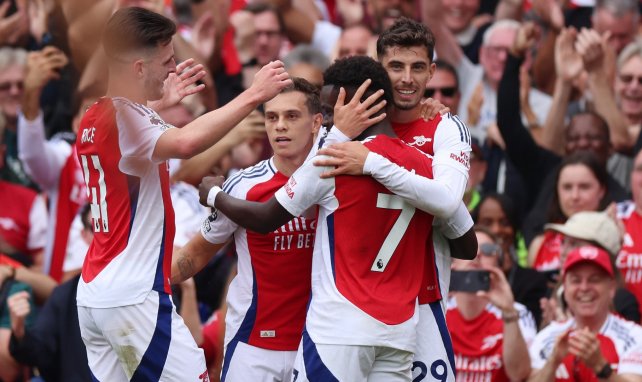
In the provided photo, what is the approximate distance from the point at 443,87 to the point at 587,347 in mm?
4245

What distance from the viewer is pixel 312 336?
7.79 m

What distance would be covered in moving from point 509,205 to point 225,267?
2.34m

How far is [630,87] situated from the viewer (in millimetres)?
13062

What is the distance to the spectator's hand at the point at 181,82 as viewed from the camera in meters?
8.22

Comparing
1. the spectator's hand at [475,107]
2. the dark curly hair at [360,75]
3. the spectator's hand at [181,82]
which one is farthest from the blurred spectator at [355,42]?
the dark curly hair at [360,75]

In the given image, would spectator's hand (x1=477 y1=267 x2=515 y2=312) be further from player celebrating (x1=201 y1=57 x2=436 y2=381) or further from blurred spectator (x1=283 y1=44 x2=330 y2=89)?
blurred spectator (x1=283 y1=44 x2=330 y2=89)

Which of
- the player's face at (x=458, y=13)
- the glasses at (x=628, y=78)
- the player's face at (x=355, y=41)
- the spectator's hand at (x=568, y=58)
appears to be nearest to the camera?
the glasses at (x=628, y=78)

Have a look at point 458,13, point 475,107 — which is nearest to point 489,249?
point 475,107

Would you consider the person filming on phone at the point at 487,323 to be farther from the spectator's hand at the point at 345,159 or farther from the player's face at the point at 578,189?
the spectator's hand at the point at 345,159

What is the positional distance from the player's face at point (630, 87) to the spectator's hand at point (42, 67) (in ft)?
15.9

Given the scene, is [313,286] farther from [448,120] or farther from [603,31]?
[603,31]

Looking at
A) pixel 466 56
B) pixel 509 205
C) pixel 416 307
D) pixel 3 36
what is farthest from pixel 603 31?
pixel 416 307

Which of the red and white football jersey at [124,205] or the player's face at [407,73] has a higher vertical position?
the player's face at [407,73]

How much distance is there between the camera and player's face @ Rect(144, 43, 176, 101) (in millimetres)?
7945
